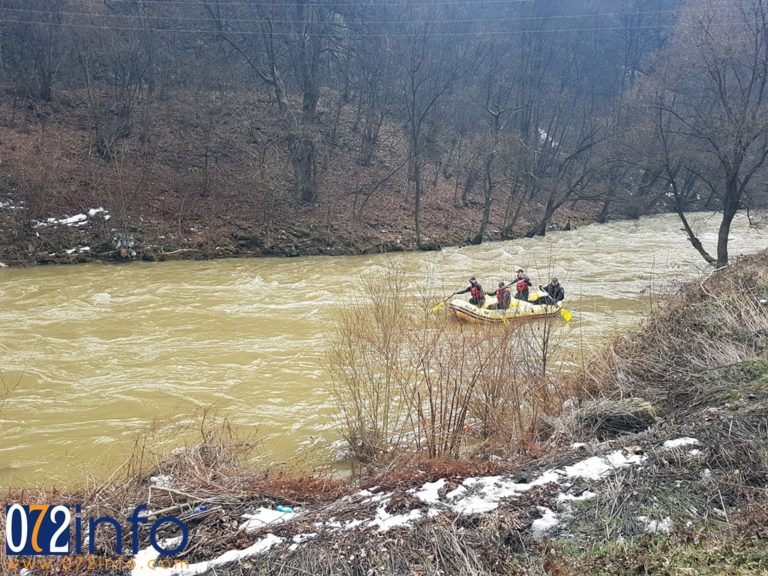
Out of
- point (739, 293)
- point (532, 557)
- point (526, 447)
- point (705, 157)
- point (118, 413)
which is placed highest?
point (705, 157)

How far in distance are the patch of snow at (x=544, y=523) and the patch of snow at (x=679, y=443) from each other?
1348 mm

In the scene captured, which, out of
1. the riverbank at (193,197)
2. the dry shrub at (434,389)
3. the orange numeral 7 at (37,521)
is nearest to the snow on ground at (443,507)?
the orange numeral 7 at (37,521)

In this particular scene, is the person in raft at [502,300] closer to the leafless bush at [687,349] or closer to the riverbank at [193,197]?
the leafless bush at [687,349]

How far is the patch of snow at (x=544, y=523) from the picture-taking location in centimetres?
320

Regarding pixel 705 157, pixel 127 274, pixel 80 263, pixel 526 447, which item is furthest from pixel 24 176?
pixel 705 157

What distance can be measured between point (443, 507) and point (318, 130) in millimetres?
24427

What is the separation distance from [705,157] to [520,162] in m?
12.5

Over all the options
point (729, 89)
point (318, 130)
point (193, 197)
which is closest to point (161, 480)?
point (729, 89)

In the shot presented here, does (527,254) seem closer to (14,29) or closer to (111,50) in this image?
(111,50)

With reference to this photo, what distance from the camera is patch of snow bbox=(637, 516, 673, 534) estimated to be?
3.10 metres

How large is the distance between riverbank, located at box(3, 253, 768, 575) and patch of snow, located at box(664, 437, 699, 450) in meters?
0.02

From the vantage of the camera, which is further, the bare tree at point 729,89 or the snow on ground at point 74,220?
the snow on ground at point 74,220

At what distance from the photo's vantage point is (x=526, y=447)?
5062mm

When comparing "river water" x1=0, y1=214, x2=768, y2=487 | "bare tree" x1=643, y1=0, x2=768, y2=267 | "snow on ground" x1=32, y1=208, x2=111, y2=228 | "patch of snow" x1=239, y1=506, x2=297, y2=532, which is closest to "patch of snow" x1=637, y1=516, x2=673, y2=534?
"patch of snow" x1=239, y1=506, x2=297, y2=532
